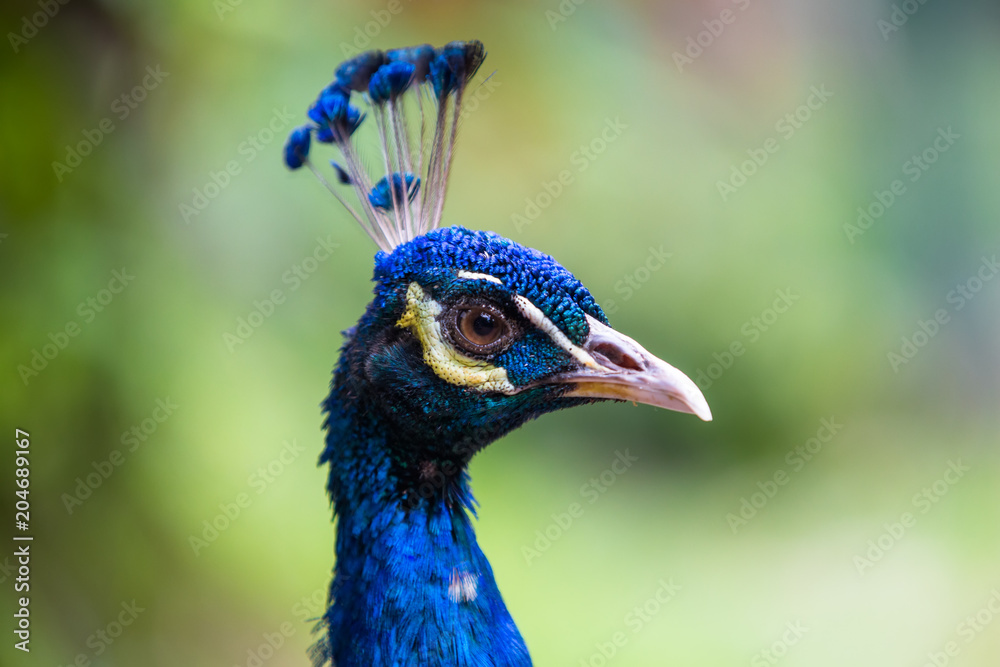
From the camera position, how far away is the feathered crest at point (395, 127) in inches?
55.6

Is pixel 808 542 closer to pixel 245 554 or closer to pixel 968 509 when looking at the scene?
pixel 968 509

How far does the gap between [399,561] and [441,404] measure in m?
0.23

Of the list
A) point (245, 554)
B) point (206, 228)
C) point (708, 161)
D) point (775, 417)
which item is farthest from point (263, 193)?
point (775, 417)

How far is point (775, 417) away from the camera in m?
3.68

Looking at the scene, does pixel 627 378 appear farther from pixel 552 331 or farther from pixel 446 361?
pixel 446 361

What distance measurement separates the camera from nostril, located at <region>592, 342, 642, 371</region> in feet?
3.93

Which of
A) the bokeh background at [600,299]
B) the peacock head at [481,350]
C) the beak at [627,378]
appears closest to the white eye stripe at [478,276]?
the peacock head at [481,350]

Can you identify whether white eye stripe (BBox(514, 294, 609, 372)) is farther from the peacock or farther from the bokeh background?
the bokeh background

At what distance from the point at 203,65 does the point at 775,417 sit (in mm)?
2665

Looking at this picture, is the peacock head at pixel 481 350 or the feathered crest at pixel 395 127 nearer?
the peacock head at pixel 481 350

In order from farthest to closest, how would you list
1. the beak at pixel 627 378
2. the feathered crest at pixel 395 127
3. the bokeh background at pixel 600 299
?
the bokeh background at pixel 600 299, the feathered crest at pixel 395 127, the beak at pixel 627 378

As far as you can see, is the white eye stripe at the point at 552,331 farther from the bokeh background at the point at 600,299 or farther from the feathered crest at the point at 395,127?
the bokeh background at the point at 600,299

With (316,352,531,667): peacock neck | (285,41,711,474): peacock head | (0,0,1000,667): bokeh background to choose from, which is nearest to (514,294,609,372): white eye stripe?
(285,41,711,474): peacock head

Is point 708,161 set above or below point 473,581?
above
